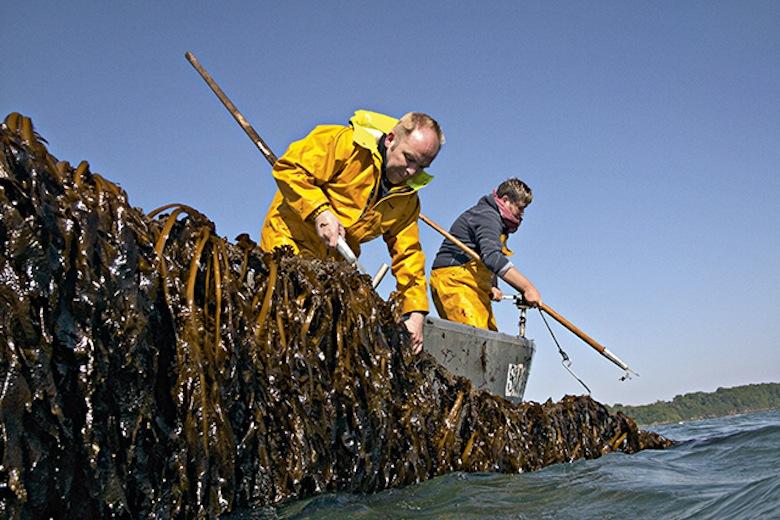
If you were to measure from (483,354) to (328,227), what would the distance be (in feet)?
8.98

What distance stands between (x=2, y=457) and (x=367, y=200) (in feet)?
10.5

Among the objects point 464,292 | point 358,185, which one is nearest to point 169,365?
point 358,185

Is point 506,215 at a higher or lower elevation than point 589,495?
higher

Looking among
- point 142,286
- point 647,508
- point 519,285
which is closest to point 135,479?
point 142,286

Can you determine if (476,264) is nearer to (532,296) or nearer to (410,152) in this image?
(532,296)

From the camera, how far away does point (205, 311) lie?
8.94 feet

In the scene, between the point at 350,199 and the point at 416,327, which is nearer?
the point at 416,327

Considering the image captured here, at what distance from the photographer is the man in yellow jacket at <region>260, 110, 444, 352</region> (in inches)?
179

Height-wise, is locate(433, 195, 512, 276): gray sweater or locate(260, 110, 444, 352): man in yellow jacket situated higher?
locate(433, 195, 512, 276): gray sweater

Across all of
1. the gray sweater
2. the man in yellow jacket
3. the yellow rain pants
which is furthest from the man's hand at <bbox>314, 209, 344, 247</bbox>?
the yellow rain pants

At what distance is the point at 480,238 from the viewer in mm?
7289

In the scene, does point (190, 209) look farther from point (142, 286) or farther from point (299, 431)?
point (299, 431)

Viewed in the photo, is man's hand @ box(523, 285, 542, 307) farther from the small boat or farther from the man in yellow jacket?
the man in yellow jacket

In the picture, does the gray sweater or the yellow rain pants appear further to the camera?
the yellow rain pants
